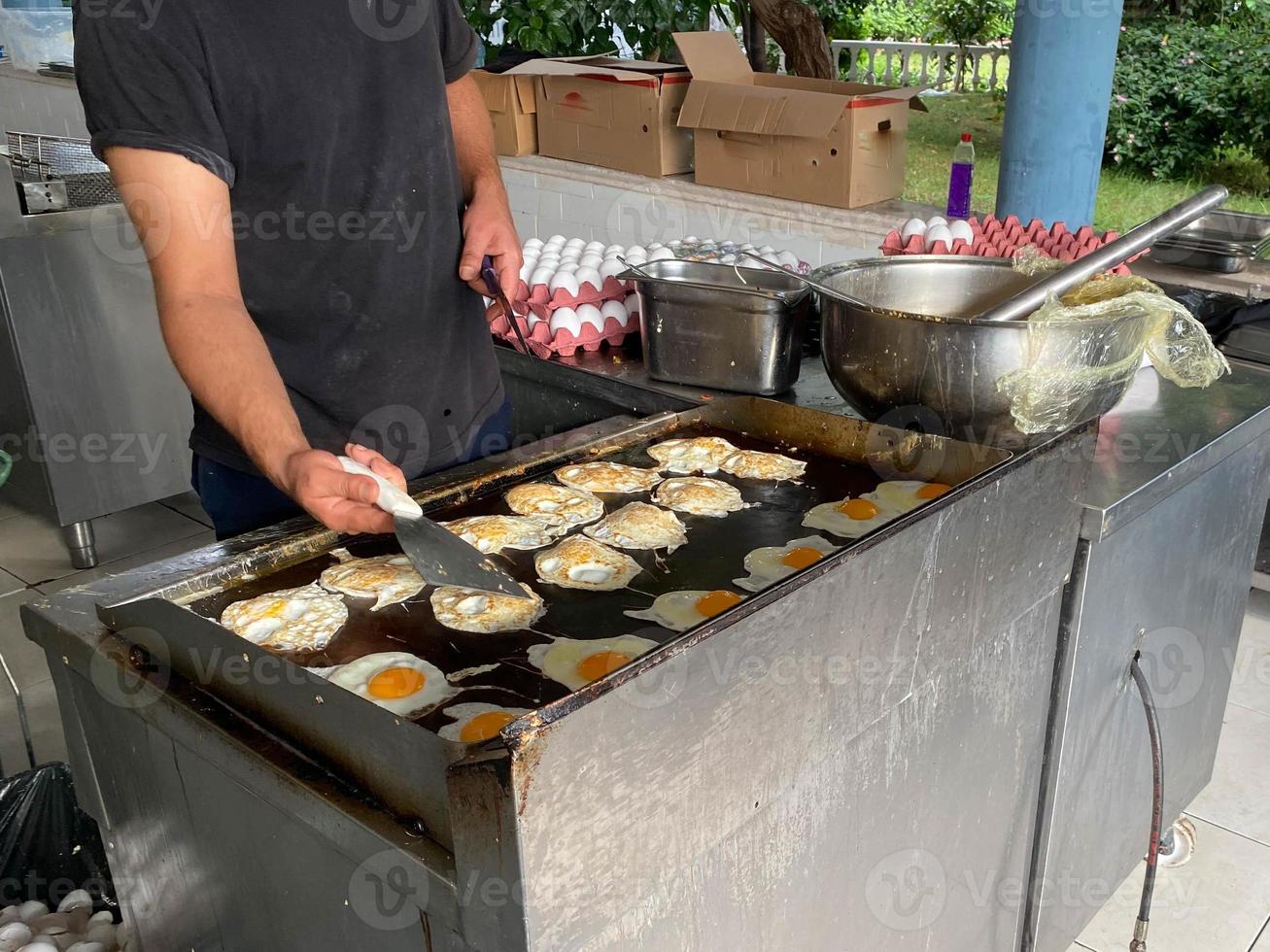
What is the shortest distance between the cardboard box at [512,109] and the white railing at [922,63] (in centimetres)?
678

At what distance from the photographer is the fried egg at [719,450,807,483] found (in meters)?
1.83

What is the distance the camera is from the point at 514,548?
1.61 metres

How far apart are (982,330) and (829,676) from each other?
0.73 m

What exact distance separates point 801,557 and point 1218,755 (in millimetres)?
1836

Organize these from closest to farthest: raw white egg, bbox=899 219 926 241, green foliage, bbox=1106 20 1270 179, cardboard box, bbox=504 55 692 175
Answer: raw white egg, bbox=899 219 926 241 → cardboard box, bbox=504 55 692 175 → green foliage, bbox=1106 20 1270 179

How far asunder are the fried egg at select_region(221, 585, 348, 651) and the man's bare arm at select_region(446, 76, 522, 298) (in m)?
0.70

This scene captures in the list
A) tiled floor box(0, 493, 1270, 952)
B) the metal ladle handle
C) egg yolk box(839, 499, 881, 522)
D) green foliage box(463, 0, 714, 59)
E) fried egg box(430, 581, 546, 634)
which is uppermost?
green foliage box(463, 0, 714, 59)

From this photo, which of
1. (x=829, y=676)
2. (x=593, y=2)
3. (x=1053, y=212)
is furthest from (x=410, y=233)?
(x=593, y=2)

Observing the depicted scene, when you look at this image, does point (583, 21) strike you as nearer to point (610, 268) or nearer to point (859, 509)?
point (610, 268)

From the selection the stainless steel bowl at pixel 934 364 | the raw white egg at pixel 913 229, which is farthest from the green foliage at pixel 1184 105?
the stainless steel bowl at pixel 934 364

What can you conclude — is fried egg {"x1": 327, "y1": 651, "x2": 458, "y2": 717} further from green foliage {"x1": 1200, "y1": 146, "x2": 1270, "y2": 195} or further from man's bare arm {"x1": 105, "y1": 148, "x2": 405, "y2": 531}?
green foliage {"x1": 1200, "y1": 146, "x2": 1270, "y2": 195}

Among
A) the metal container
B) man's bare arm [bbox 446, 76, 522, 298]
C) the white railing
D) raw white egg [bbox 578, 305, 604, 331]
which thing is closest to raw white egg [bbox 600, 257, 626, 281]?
raw white egg [bbox 578, 305, 604, 331]

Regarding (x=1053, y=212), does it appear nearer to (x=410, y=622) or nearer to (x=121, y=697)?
(x=410, y=622)

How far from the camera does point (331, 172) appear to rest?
67.3 inches
